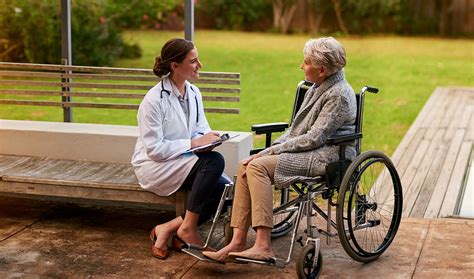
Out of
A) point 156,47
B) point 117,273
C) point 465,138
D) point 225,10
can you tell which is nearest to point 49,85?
point 117,273

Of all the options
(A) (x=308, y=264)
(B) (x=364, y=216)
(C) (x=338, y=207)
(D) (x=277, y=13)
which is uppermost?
(D) (x=277, y=13)

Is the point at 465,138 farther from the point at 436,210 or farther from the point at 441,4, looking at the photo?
the point at 441,4

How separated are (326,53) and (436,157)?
3.02m

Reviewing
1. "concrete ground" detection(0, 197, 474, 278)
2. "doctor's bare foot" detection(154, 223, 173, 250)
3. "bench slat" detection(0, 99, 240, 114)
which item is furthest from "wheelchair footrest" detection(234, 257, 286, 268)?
"bench slat" detection(0, 99, 240, 114)

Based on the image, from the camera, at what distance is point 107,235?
488 cm

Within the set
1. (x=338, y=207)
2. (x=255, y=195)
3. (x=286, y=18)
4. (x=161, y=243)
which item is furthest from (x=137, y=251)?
(x=286, y=18)

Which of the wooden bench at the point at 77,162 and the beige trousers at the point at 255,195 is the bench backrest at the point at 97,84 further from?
the beige trousers at the point at 255,195

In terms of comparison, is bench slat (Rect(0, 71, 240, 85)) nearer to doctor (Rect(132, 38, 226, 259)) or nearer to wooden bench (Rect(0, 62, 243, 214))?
wooden bench (Rect(0, 62, 243, 214))

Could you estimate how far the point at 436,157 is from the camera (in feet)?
23.1

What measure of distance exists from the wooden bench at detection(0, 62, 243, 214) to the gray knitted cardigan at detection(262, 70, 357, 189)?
63cm

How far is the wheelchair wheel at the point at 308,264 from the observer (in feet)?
13.2

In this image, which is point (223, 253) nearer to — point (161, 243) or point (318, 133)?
point (161, 243)

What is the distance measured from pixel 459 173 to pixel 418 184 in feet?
1.66

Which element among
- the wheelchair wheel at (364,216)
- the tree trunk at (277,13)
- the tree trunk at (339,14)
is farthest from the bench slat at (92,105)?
the tree trunk at (339,14)
